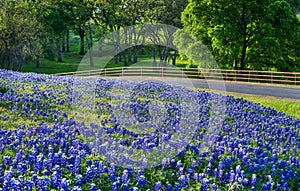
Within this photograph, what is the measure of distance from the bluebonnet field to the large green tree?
21.1m

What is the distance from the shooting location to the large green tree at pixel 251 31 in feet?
104

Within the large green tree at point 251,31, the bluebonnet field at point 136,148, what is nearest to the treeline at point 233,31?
the large green tree at point 251,31

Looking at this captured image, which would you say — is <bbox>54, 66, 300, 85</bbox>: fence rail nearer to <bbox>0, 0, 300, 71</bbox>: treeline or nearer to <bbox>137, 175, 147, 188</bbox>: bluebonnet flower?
<bbox>0, 0, 300, 71</bbox>: treeline

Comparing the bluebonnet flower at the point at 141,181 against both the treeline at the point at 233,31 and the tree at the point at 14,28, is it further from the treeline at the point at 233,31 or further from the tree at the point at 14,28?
the tree at the point at 14,28

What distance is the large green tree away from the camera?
31.8 m

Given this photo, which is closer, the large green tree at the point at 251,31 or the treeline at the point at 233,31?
the large green tree at the point at 251,31

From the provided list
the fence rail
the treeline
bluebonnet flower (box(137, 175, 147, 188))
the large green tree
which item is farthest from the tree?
bluebonnet flower (box(137, 175, 147, 188))

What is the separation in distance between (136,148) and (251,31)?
90.1 ft

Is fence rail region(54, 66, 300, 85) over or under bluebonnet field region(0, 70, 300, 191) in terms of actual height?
over

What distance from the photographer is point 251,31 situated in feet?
107

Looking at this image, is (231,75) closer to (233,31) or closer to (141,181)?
(233,31)

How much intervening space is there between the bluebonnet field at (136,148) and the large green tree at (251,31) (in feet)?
69.4

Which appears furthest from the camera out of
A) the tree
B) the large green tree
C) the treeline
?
the tree

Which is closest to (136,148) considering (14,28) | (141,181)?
(141,181)
